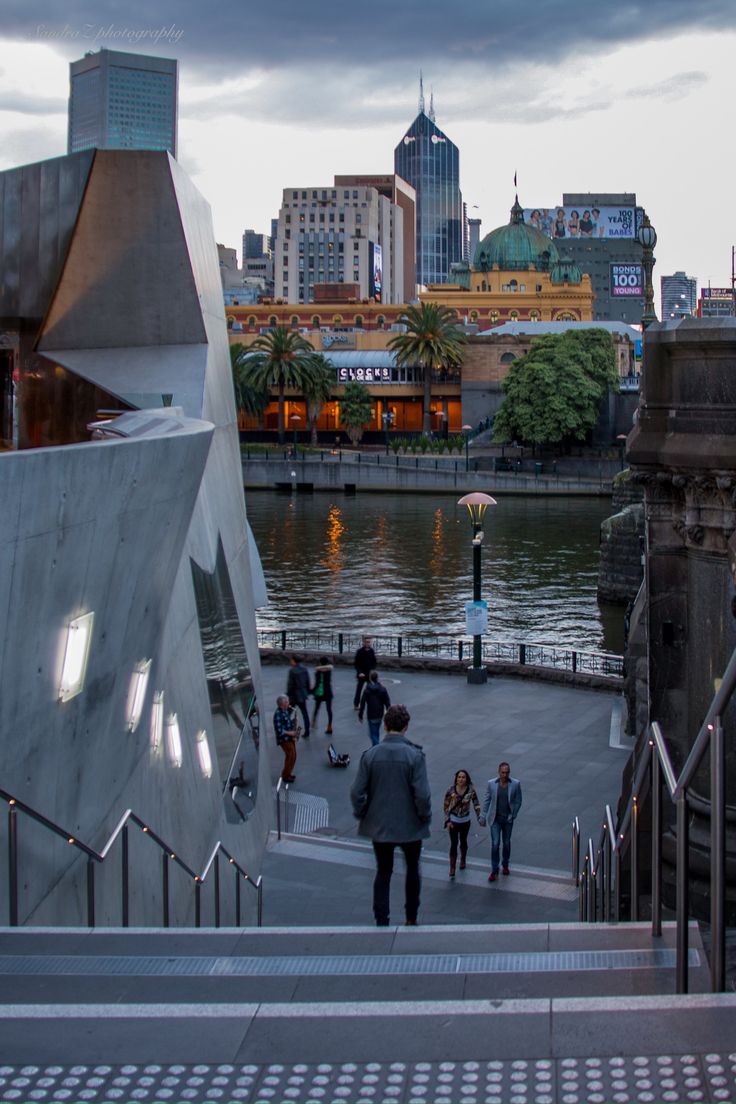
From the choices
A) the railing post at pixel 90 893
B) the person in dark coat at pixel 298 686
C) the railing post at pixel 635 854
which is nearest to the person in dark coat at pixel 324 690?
the person in dark coat at pixel 298 686

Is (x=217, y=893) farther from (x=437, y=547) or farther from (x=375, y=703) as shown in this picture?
(x=437, y=547)

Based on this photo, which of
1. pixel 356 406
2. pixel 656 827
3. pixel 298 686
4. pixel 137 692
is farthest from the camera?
pixel 356 406

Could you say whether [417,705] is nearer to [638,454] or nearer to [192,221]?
[192,221]

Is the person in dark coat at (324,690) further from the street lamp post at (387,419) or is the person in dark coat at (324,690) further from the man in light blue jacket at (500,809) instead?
the street lamp post at (387,419)

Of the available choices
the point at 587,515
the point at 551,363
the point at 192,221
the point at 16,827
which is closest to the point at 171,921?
the point at 16,827

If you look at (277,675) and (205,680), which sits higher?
(205,680)

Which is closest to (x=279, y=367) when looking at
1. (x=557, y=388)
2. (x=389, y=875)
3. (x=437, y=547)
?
(x=557, y=388)

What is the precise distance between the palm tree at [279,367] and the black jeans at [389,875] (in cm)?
10187

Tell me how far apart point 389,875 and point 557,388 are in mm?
94541

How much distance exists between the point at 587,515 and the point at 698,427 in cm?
6935

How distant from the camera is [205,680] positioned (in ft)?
42.5

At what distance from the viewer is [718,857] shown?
4.74m

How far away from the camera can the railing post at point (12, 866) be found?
6.09 m

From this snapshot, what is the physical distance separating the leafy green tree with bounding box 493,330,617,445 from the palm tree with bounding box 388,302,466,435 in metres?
9.50
